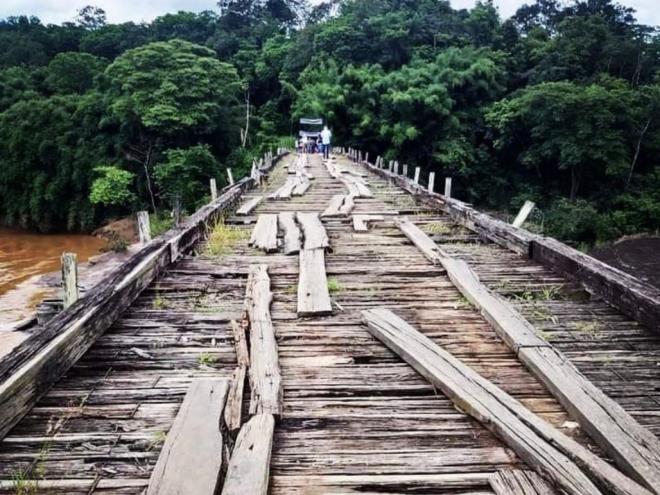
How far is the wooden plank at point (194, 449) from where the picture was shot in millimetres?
1802

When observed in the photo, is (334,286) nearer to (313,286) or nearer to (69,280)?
(313,286)

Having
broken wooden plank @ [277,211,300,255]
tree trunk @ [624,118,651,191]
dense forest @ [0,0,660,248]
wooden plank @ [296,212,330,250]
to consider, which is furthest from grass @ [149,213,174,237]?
tree trunk @ [624,118,651,191]

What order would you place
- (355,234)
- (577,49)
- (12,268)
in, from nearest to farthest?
(355,234) → (12,268) → (577,49)

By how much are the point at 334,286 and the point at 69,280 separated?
1865mm

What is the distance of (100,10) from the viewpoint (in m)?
65.5

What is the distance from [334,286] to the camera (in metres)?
4.21

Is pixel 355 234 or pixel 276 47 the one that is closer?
pixel 355 234

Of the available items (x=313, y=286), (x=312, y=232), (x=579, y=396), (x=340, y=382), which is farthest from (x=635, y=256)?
(x=340, y=382)

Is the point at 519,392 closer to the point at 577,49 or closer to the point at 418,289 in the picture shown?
the point at 418,289

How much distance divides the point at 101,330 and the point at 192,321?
1.80 feet

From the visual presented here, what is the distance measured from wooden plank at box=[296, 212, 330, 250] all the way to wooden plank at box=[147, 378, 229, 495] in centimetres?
297

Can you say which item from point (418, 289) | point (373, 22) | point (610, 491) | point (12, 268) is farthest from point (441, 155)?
point (610, 491)

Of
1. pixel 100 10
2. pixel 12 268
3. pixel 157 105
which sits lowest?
pixel 12 268

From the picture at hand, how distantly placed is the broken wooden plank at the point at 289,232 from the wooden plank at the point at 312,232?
0.08 meters
